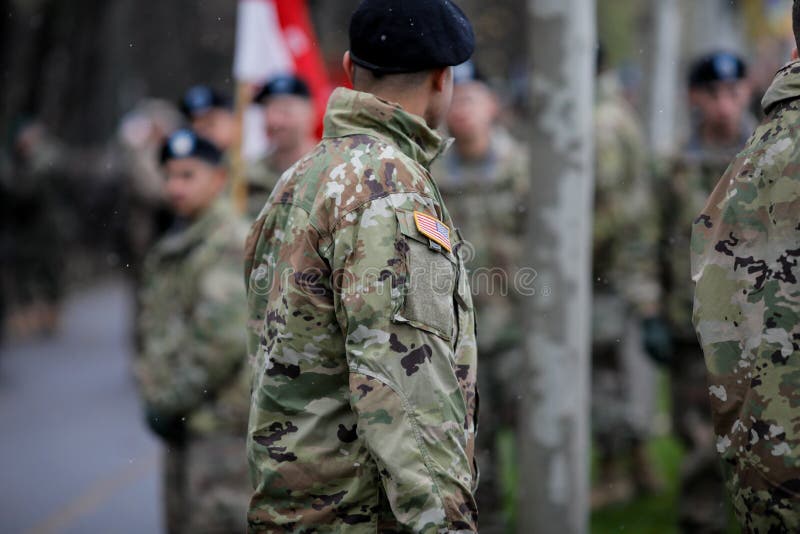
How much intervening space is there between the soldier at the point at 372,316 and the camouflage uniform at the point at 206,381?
6.59ft

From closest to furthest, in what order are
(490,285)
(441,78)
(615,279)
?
(441,78), (490,285), (615,279)

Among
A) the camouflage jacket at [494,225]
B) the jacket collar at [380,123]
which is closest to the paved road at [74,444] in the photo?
the camouflage jacket at [494,225]

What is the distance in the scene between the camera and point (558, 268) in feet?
17.2

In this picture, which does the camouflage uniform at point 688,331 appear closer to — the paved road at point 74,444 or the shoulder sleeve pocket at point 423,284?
the paved road at point 74,444

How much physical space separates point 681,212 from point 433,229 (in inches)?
155

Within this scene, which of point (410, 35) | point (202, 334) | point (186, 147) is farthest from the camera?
point (186, 147)

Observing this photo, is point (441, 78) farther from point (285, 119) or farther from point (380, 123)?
point (285, 119)

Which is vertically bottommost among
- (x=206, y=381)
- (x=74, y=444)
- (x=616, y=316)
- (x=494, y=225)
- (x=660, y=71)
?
(x=74, y=444)

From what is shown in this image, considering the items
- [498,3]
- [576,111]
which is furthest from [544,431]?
[498,3]

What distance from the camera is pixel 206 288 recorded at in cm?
519

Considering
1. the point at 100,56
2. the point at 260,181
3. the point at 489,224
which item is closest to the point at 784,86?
the point at 489,224

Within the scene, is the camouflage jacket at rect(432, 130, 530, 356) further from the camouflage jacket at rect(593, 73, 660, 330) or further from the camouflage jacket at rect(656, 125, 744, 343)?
the camouflage jacket at rect(656, 125, 744, 343)

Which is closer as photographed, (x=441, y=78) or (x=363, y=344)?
(x=363, y=344)

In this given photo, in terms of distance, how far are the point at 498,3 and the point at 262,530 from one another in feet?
77.8
